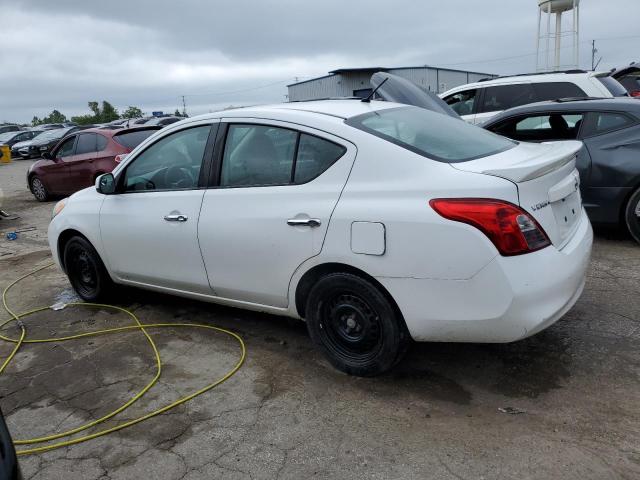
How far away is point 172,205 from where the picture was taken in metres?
3.97

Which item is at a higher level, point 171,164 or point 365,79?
point 365,79

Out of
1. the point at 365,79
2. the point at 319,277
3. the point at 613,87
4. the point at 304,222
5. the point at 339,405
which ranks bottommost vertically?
the point at 339,405

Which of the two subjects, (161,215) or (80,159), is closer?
(161,215)

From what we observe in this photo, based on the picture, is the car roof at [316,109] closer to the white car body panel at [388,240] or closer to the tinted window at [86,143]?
the white car body panel at [388,240]

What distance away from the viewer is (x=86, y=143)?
10.8m

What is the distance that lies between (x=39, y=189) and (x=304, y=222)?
35.6ft

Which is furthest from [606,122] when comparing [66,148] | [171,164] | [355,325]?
[66,148]

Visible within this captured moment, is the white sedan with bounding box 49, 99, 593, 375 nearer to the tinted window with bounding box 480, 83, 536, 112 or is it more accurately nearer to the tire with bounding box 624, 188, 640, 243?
the tire with bounding box 624, 188, 640, 243

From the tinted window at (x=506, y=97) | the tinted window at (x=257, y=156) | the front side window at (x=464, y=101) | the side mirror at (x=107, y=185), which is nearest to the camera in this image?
the tinted window at (x=257, y=156)

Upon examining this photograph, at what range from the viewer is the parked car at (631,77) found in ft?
38.2

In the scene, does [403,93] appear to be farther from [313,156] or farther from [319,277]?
[319,277]

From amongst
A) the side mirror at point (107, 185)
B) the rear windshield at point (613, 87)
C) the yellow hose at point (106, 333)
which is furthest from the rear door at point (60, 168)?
the rear windshield at point (613, 87)

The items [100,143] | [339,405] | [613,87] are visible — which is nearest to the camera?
[339,405]

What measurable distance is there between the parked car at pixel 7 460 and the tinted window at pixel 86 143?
979 centimetres
